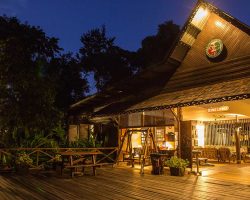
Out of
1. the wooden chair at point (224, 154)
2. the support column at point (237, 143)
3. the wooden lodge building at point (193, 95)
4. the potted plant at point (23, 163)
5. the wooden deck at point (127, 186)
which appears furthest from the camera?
the wooden chair at point (224, 154)

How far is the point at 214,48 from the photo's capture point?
44.3 ft

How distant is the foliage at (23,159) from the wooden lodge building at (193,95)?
451 cm

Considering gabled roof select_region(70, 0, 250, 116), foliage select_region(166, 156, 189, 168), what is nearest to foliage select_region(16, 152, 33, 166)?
gabled roof select_region(70, 0, 250, 116)

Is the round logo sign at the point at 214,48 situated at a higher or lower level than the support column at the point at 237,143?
higher

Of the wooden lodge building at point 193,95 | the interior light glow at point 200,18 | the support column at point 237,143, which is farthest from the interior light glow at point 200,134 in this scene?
the interior light glow at point 200,18

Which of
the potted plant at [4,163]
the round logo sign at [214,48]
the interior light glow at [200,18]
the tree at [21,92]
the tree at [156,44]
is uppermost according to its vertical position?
the tree at [156,44]

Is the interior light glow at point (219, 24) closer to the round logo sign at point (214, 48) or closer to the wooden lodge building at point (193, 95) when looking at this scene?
the wooden lodge building at point (193, 95)

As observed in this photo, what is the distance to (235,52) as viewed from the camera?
1281 cm

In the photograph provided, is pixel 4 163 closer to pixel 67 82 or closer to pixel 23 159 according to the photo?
pixel 23 159

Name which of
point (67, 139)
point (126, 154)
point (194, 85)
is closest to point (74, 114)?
point (67, 139)

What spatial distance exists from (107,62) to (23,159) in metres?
24.0

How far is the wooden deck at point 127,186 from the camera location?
26.1 feet

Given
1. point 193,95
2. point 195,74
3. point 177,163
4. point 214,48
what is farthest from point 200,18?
point 177,163

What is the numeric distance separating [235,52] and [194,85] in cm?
231
